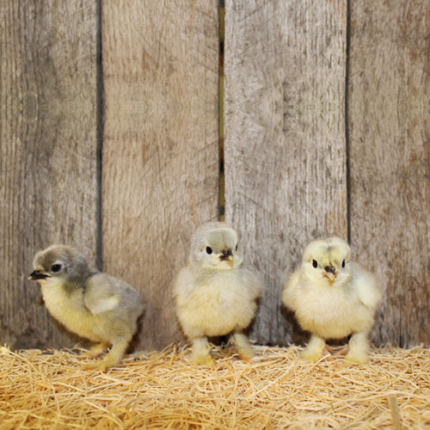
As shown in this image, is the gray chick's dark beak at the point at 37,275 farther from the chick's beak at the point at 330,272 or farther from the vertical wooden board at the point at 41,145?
the chick's beak at the point at 330,272

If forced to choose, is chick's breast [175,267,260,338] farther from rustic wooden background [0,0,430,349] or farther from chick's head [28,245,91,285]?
chick's head [28,245,91,285]

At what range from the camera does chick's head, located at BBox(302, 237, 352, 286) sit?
8.48 ft

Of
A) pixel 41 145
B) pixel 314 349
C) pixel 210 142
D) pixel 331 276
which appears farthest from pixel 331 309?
pixel 41 145

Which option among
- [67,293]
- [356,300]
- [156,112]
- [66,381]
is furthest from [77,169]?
[356,300]

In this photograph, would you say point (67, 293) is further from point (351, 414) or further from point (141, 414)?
point (351, 414)

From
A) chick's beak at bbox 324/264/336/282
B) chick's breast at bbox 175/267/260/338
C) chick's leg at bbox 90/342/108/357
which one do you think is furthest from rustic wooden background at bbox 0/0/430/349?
chick's beak at bbox 324/264/336/282

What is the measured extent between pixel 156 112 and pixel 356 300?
1.94m

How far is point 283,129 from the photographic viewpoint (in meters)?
3.03

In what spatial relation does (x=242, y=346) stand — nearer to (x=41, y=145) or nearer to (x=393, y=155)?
(x=393, y=155)

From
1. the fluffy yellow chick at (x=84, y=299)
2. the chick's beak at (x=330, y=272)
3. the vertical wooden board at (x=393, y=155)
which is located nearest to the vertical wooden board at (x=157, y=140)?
the fluffy yellow chick at (x=84, y=299)

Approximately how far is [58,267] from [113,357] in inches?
28.2

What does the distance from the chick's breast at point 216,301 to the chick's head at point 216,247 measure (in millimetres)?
80

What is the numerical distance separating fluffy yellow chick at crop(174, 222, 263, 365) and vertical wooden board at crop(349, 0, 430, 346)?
0.93 metres

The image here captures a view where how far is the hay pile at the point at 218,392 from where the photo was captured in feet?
6.77
